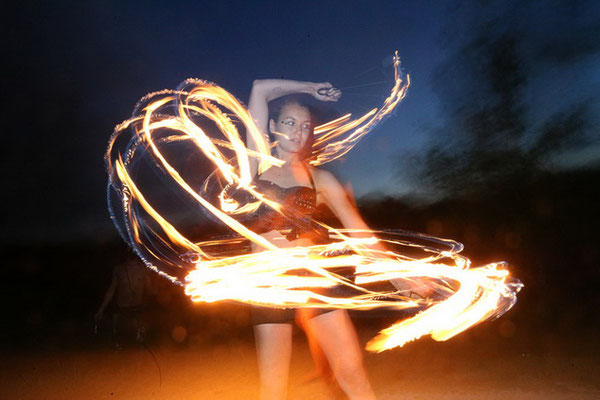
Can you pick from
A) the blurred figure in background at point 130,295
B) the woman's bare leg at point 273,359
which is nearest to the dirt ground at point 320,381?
the blurred figure in background at point 130,295

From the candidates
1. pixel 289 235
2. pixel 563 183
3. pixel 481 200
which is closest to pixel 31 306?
pixel 481 200

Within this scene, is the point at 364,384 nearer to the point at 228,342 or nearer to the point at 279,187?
the point at 279,187

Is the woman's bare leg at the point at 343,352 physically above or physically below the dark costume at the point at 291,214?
below

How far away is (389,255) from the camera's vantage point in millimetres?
3230

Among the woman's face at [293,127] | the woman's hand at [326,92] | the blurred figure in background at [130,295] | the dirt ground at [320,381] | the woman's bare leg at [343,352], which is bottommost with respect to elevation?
the woman's bare leg at [343,352]

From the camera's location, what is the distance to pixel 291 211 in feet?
10.2

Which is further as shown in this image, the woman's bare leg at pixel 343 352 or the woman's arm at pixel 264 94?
the woman's arm at pixel 264 94

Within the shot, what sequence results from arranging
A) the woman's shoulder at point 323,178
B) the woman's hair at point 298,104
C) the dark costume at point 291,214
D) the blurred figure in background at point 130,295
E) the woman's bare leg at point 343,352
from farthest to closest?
the blurred figure in background at point 130,295, the woman's hair at point 298,104, the woman's shoulder at point 323,178, the dark costume at point 291,214, the woman's bare leg at point 343,352

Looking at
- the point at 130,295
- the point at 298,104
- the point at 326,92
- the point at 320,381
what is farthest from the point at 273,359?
the point at 130,295

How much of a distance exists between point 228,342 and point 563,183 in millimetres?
15390

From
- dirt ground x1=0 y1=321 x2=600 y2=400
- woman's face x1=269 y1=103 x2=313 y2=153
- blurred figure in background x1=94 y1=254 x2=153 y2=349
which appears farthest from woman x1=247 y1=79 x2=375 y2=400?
blurred figure in background x1=94 y1=254 x2=153 y2=349

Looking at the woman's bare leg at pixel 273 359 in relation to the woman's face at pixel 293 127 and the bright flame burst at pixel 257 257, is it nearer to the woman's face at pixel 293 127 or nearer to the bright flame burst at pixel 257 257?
the bright flame burst at pixel 257 257

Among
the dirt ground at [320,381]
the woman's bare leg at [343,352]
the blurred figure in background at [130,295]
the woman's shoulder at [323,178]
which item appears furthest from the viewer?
the blurred figure in background at [130,295]

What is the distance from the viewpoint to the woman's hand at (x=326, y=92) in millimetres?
3441
